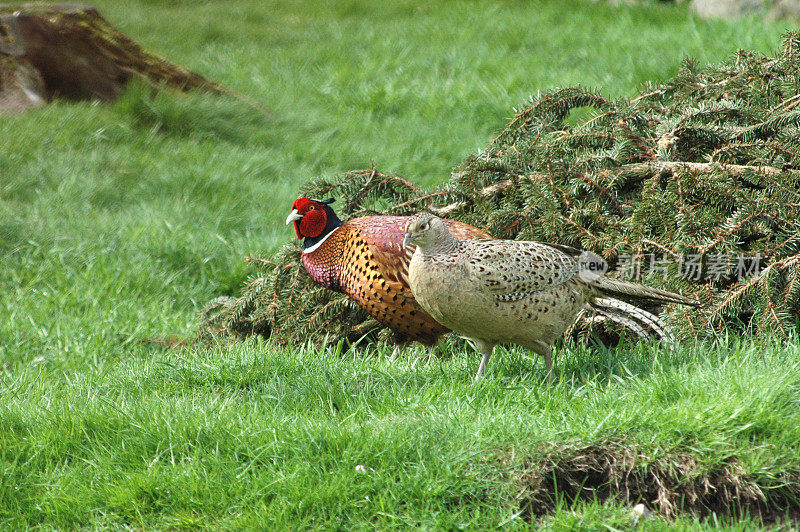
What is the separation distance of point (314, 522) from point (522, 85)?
607cm

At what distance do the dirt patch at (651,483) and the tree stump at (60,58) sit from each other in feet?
20.9

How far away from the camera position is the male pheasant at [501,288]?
3.13m

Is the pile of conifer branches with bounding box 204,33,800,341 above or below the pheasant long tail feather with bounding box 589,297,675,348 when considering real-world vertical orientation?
above

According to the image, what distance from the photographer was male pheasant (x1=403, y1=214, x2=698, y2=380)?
3127mm

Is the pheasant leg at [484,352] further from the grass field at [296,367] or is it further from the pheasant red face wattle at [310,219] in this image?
the pheasant red face wattle at [310,219]

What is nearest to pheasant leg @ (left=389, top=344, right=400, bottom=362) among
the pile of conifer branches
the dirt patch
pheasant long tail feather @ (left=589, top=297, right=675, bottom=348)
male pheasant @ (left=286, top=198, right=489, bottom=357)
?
male pheasant @ (left=286, top=198, right=489, bottom=357)

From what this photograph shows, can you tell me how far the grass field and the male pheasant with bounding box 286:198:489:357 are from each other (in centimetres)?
23

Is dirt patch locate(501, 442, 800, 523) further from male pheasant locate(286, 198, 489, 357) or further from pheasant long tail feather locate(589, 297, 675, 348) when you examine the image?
male pheasant locate(286, 198, 489, 357)

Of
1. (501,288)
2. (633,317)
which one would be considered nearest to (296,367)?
(501,288)

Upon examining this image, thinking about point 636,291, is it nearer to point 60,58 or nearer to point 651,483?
point 651,483

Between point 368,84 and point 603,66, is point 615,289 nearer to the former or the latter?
point 603,66

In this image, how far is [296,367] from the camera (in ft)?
11.5

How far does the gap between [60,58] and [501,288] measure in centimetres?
599

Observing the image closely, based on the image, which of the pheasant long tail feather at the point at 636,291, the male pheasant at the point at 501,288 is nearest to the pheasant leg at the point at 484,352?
the male pheasant at the point at 501,288
